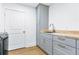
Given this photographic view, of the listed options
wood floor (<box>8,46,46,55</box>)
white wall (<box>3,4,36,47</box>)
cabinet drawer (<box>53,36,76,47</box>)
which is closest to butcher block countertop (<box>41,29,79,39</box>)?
cabinet drawer (<box>53,36,76,47</box>)

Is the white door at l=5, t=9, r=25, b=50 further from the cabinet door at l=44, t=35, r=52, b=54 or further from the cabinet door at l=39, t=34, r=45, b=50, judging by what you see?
the cabinet door at l=44, t=35, r=52, b=54

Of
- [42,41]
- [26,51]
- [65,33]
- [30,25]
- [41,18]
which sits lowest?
[26,51]

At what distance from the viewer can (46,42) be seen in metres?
1.77

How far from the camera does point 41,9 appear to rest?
1.52 metres

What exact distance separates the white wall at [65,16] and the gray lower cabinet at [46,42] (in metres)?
0.23

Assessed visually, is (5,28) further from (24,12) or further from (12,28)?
(24,12)

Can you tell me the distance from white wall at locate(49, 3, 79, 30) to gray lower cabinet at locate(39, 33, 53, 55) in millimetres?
233

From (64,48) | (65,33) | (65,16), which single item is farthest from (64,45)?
(65,16)

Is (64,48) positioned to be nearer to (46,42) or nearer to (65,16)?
(46,42)

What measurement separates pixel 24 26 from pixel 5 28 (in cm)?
26

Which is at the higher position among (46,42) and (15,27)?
(15,27)

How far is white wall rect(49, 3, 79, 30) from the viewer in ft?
5.03

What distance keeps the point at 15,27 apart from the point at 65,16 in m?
0.75

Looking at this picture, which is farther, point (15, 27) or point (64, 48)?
point (64, 48)
